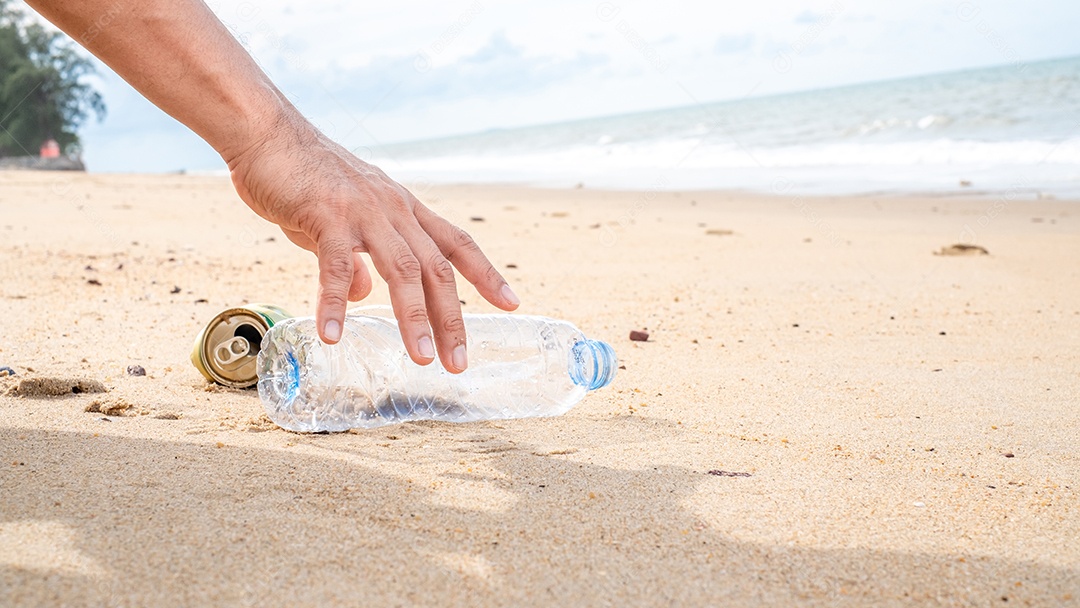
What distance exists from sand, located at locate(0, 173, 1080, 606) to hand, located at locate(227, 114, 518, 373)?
12.9 inches

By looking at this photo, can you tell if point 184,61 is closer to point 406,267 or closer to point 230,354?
point 406,267

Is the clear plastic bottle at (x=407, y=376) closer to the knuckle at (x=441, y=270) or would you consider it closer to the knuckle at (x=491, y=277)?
the knuckle at (x=491, y=277)

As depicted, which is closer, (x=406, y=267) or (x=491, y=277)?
(x=406, y=267)

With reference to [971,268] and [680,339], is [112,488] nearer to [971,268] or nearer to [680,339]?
[680,339]

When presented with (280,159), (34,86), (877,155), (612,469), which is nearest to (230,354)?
(280,159)

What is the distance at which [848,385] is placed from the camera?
8.44 ft

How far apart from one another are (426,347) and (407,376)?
0.93m

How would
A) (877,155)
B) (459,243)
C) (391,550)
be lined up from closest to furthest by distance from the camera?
(391,550) → (459,243) → (877,155)

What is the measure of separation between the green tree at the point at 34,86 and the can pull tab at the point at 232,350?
93.7 ft

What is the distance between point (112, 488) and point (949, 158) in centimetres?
1465

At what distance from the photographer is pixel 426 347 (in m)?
1.56

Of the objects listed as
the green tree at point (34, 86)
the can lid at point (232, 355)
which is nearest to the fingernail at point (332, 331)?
the can lid at point (232, 355)

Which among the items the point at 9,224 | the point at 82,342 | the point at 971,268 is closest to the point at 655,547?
the point at 82,342

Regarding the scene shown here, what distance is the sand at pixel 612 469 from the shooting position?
1.31 m
